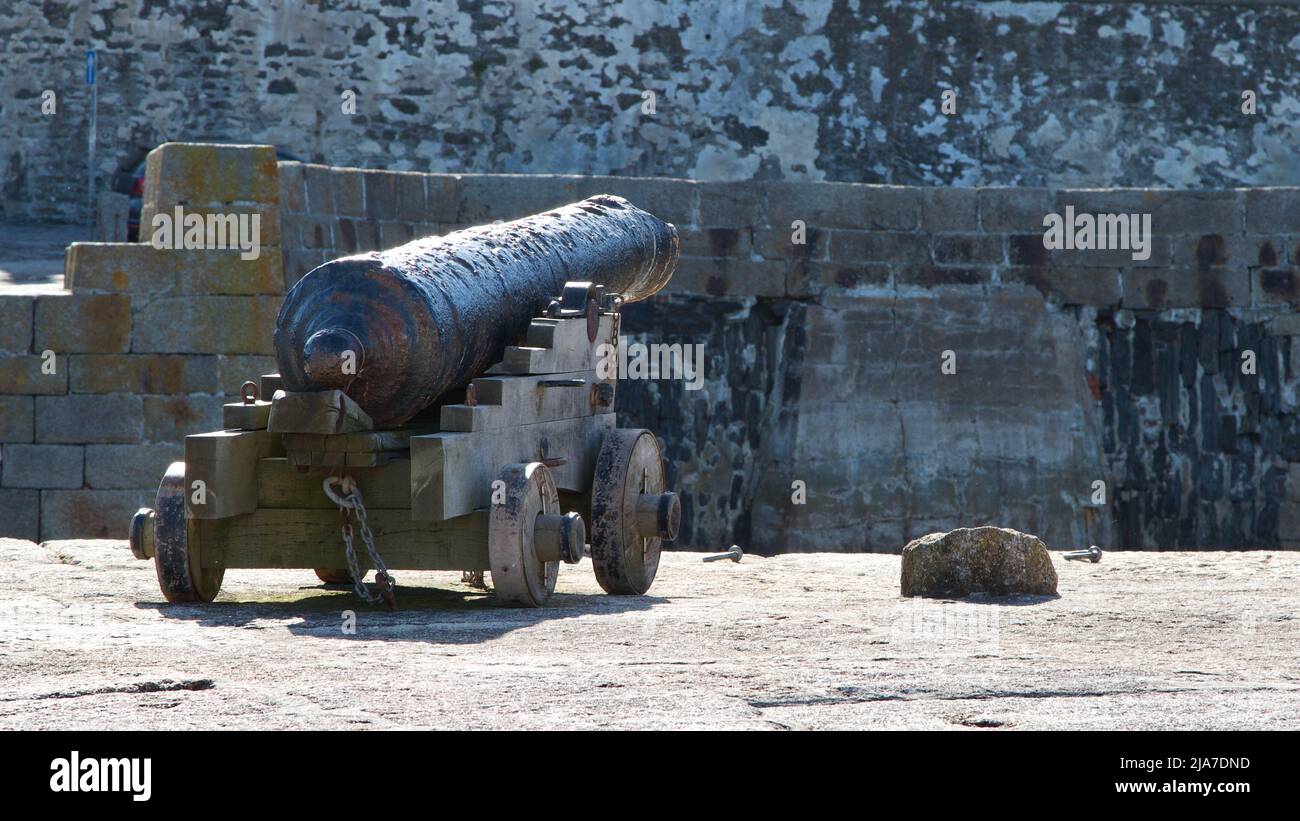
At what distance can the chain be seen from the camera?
16.4ft

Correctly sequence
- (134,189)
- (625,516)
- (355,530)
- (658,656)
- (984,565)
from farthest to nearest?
(134,189), (625,516), (984,565), (355,530), (658,656)

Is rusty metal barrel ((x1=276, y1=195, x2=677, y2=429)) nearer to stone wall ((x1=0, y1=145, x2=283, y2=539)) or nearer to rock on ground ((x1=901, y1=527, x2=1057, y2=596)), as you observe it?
rock on ground ((x1=901, y1=527, x2=1057, y2=596))

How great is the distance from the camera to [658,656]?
4.12 m

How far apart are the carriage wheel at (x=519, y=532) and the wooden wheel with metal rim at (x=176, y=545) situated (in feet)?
2.88

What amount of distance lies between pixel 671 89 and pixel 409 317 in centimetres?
1073

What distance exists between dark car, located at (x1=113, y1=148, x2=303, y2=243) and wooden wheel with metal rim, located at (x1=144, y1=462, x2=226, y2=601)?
303 inches

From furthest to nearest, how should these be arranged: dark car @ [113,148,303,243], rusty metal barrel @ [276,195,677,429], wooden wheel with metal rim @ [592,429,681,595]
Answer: dark car @ [113,148,303,243], wooden wheel with metal rim @ [592,429,681,595], rusty metal barrel @ [276,195,677,429]

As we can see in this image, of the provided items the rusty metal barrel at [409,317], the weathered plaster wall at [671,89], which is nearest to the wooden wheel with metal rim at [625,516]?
the rusty metal barrel at [409,317]

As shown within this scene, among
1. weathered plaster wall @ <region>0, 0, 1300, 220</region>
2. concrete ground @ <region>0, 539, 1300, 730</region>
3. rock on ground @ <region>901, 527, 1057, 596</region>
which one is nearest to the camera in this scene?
concrete ground @ <region>0, 539, 1300, 730</region>

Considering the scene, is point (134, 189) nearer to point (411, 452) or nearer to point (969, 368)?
point (969, 368)

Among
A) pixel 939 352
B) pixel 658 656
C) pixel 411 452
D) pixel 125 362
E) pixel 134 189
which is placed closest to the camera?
pixel 658 656

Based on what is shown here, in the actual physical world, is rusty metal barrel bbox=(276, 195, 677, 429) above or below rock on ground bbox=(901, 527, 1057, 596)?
above

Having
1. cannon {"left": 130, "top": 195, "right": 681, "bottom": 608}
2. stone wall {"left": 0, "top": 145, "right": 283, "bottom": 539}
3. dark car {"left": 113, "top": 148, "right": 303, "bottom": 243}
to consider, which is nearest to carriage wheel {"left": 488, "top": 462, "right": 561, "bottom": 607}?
cannon {"left": 130, "top": 195, "right": 681, "bottom": 608}

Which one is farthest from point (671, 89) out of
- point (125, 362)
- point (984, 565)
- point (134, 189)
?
point (984, 565)
